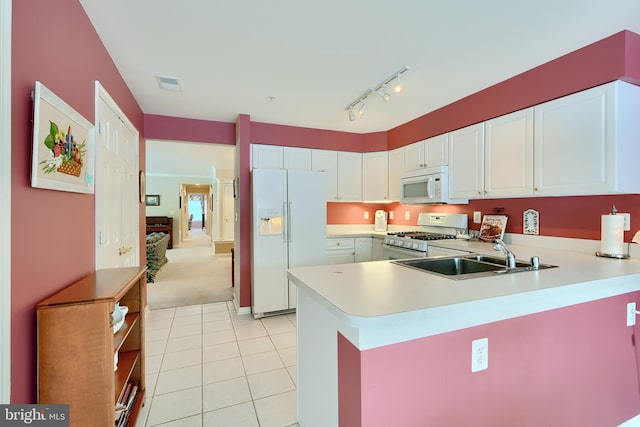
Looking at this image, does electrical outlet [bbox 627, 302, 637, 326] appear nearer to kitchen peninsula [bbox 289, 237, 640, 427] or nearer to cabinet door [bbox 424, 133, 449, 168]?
kitchen peninsula [bbox 289, 237, 640, 427]

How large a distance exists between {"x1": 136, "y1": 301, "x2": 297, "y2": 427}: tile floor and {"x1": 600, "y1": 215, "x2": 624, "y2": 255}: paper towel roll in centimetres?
241

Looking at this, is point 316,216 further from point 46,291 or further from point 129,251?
point 46,291

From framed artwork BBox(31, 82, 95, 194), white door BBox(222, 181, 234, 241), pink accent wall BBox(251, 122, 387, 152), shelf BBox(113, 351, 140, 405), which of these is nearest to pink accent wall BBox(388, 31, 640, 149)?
pink accent wall BBox(251, 122, 387, 152)

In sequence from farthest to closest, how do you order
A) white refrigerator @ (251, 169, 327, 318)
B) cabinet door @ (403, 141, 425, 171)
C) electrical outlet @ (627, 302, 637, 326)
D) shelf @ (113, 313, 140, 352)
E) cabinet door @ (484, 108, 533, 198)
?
cabinet door @ (403, 141, 425, 171) < white refrigerator @ (251, 169, 327, 318) < cabinet door @ (484, 108, 533, 198) < electrical outlet @ (627, 302, 637, 326) < shelf @ (113, 313, 140, 352)

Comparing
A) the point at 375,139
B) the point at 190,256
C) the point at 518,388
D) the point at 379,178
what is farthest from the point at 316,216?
the point at 190,256

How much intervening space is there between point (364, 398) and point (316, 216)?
2.74 meters

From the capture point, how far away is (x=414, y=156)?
12.5 feet

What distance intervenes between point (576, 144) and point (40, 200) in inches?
127

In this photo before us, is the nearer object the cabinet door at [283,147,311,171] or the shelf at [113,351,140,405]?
the shelf at [113,351,140,405]

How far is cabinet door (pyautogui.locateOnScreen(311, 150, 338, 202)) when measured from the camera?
4164 mm

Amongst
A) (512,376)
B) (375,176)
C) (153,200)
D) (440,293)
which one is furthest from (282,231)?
(153,200)

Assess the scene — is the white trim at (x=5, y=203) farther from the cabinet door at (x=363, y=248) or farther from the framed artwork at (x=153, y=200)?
the framed artwork at (x=153, y=200)

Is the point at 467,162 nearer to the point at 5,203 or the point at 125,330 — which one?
the point at 125,330

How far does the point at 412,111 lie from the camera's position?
3.52 meters
